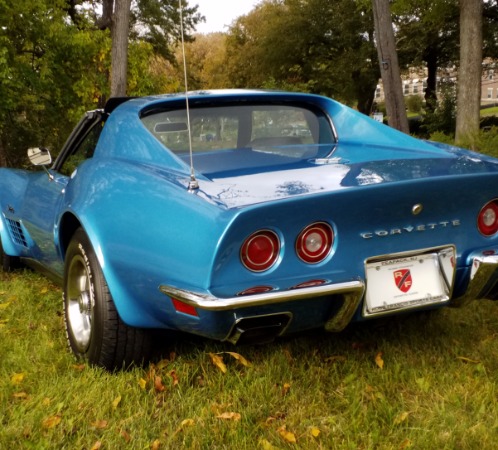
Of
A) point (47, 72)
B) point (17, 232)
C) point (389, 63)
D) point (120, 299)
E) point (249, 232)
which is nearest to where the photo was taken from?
point (249, 232)

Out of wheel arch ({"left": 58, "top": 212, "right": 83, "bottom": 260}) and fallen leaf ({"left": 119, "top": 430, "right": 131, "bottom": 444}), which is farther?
wheel arch ({"left": 58, "top": 212, "right": 83, "bottom": 260})

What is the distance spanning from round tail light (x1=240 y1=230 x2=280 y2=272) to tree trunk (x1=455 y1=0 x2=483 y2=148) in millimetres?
8777

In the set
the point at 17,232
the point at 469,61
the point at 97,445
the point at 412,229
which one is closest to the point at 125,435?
the point at 97,445

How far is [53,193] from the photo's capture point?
344 cm

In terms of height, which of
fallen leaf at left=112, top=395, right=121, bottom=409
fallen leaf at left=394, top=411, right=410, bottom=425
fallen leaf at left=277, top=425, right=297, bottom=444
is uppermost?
fallen leaf at left=112, top=395, right=121, bottom=409

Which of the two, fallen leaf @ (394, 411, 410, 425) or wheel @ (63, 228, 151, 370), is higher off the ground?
wheel @ (63, 228, 151, 370)

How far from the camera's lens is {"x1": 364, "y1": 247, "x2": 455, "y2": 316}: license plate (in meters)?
2.31

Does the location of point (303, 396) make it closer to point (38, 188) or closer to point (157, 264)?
point (157, 264)

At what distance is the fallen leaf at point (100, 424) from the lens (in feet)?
7.50

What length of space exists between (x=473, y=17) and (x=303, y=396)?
9.74 meters

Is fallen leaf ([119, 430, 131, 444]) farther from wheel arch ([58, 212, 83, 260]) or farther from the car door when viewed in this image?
the car door

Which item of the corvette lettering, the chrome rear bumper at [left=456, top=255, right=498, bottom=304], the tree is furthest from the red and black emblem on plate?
the tree

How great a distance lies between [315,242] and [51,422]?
1.24m

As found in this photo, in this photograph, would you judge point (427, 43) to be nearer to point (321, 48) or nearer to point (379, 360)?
point (321, 48)
